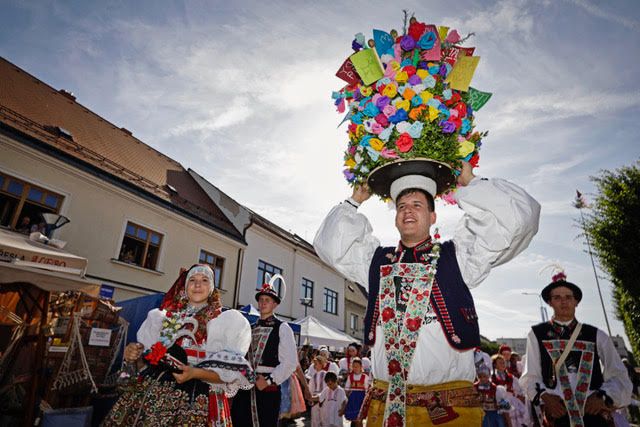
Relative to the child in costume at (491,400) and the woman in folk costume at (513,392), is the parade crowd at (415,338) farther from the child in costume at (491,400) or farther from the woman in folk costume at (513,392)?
the woman in folk costume at (513,392)

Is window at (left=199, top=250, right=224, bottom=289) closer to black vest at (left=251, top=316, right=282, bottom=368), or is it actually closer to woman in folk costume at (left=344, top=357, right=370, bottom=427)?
woman in folk costume at (left=344, top=357, right=370, bottom=427)

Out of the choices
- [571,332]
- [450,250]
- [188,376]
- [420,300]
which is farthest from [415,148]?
[571,332]

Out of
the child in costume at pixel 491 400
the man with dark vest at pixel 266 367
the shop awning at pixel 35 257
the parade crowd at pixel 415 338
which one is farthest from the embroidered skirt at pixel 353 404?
the shop awning at pixel 35 257

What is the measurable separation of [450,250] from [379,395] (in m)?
1.05

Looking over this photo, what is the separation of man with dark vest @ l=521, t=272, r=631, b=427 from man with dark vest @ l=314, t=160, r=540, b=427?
2244 mm

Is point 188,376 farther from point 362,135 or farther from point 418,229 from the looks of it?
point 362,135

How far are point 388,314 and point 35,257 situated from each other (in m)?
5.52

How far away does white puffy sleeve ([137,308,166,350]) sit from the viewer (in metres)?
3.30

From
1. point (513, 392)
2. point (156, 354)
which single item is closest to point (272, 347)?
point (156, 354)

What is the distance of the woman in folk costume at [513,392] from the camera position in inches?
294

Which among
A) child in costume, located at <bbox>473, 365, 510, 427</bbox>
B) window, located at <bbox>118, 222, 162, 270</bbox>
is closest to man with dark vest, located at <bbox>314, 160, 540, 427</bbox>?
child in costume, located at <bbox>473, 365, 510, 427</bbox>

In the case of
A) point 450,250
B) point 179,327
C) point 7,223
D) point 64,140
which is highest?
point 64,140

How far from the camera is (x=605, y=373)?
3.62 m

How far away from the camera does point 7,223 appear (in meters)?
9.48
